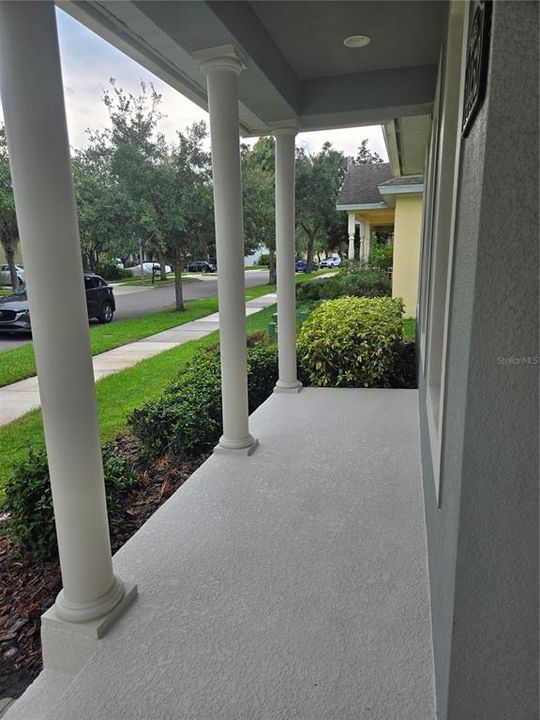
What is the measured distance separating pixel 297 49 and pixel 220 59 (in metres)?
1.13

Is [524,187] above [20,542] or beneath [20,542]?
above

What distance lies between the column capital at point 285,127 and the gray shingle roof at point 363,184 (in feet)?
37.9

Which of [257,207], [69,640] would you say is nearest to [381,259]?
[257,207]

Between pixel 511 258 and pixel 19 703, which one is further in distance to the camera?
pixel 19 703

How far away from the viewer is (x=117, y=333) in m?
13.0

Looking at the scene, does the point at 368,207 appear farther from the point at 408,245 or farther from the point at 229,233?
the point at 229,233

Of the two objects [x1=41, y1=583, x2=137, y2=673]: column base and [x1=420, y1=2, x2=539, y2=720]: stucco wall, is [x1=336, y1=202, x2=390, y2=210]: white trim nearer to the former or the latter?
[x1=420, y1=2, x2=539, y2=720]: stucco wall

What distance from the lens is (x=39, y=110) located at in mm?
1861

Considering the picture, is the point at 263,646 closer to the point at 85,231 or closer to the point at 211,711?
the point at 211,711

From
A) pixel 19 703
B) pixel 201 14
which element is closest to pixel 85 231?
pixel 201 14

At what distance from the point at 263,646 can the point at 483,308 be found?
1.74 metres

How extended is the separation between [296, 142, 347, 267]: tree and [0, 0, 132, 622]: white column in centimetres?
2668

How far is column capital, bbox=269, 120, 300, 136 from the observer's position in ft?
16.9

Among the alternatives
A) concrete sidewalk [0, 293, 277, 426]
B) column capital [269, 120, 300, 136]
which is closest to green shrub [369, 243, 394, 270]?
concrete sidewalk [0, 293, 277, 426]
